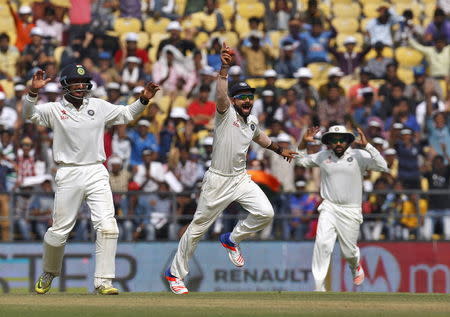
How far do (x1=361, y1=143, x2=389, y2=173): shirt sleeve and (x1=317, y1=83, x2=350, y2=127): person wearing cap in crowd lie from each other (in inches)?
187

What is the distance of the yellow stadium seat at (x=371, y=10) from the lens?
2533 cm

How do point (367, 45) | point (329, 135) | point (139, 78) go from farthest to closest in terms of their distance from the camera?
1. point (367, 45)
2. point (139, 78)
3. point (329, 135)

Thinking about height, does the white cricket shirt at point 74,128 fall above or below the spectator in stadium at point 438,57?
below

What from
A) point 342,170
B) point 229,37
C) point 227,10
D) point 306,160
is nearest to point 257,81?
point 229,37

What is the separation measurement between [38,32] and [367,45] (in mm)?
6389

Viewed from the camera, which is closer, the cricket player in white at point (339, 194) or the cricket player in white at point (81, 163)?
the cricket player in white at point (81, 163)

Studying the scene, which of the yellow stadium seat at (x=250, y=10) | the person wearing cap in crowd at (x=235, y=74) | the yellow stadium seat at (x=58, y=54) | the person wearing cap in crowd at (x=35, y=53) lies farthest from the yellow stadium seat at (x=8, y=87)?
the yellow stadium seat at (x=250, y=10)

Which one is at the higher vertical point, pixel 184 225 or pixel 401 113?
pixel 401 113

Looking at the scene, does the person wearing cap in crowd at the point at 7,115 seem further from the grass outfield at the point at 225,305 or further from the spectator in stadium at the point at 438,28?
the spectator in stadium at the point at 438,28

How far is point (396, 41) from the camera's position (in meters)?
24.5

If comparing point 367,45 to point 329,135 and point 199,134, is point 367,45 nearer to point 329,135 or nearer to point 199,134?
point 199,134

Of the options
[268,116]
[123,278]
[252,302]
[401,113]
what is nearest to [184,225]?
[123,278]

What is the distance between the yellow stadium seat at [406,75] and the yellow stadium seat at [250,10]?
3106 millimetres

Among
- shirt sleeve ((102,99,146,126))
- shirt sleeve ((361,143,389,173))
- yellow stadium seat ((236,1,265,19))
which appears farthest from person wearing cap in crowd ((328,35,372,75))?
shirt sleeve ((102,99,146,126))
